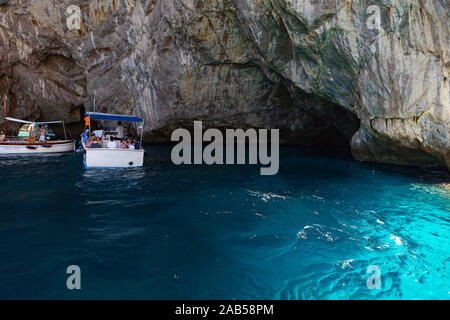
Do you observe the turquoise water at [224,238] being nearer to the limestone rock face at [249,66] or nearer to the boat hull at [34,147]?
the limestone rock face at [249,66]

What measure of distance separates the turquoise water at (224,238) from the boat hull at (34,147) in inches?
365

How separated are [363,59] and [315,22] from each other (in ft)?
8.51

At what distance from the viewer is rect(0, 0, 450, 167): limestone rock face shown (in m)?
9.91

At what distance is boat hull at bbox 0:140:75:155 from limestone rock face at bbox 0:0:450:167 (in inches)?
266

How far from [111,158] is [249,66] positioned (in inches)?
471

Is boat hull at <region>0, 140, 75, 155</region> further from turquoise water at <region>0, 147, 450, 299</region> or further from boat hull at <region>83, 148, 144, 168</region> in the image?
turquoise water at <region>0, 147, 450, 299</region>

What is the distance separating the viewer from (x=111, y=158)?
14.1 metres

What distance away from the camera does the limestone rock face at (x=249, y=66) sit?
32.5 feet

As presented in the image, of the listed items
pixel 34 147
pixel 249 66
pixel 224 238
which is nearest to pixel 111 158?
pixel 34 147

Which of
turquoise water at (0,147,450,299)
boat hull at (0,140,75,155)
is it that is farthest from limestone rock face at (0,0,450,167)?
boat hull at (0,140,75,155)

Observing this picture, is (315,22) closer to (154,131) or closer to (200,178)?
(200,178)
